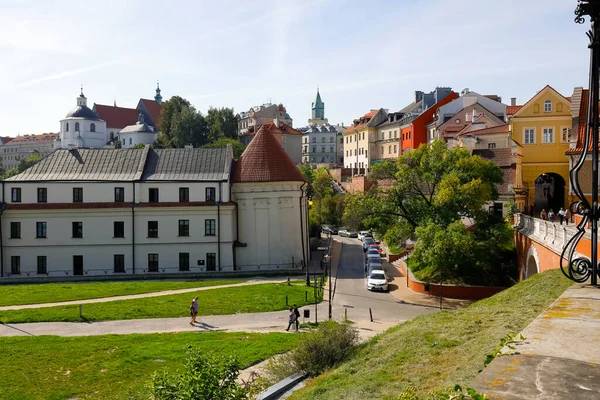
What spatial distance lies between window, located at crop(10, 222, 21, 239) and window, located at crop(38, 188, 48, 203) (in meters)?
2.33

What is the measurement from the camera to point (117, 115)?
132 m

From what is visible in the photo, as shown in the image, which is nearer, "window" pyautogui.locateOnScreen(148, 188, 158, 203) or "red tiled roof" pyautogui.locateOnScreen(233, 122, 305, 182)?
"window" pyautogui.locateOnScreen(148, 188, 158, 203)

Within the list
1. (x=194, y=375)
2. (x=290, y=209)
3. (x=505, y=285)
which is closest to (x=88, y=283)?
(x=290, y=209)

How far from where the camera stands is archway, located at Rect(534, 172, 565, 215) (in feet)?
116

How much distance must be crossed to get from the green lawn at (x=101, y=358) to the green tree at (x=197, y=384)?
573cm

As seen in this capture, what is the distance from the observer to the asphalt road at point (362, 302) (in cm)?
2802

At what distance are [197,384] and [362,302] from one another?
71.5 ft

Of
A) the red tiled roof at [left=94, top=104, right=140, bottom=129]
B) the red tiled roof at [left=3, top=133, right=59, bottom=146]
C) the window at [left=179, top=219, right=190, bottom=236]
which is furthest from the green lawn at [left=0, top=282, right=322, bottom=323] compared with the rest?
the red tiled roof at [left=3, top=133, right=59, bottom=146]

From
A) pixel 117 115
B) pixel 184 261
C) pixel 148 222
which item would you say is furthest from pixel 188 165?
pixel 117 115

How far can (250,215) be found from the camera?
43.5m

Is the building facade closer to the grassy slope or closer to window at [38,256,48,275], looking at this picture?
window at [38,256,48,275]

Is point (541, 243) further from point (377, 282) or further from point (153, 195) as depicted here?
point (153, 195)

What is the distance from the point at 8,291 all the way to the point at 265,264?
A: 58.1 feet

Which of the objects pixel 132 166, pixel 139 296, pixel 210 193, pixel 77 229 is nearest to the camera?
pixel 139 296
